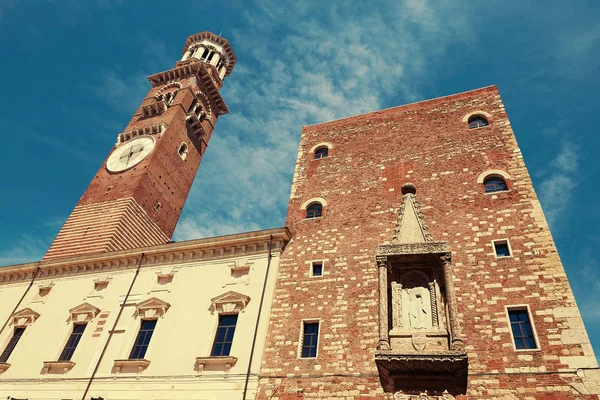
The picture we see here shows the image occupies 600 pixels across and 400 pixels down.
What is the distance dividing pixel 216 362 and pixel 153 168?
57.0ft

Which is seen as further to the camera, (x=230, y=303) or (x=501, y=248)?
(x=230, y=303)

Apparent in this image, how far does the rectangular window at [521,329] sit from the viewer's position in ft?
41.3

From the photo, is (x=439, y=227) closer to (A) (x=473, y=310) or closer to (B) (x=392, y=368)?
(A) (x=473, y=310)

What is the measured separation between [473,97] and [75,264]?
2094 cm

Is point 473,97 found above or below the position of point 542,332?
above

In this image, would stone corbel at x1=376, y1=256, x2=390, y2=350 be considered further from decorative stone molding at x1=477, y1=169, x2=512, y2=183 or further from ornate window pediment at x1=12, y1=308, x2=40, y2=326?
ornate window pediment at x1=12, y1=308, x2=40, y2=326

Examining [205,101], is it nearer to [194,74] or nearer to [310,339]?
[194,74]

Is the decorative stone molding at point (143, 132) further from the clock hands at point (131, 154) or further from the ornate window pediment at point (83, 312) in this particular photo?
the ornate window pediment at point (83, 312)

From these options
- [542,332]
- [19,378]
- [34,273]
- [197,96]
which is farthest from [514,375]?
[197,96]

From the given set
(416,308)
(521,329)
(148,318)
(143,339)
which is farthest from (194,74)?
(521,329)

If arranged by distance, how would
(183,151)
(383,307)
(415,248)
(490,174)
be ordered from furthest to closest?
1. (183,151)
2. (490,174)
3. (415,248)
4. (383,307)

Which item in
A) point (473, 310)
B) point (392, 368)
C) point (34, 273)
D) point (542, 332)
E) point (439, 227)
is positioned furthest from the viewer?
point (34, 273)

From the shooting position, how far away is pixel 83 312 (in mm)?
18750

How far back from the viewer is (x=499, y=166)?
676 inches
